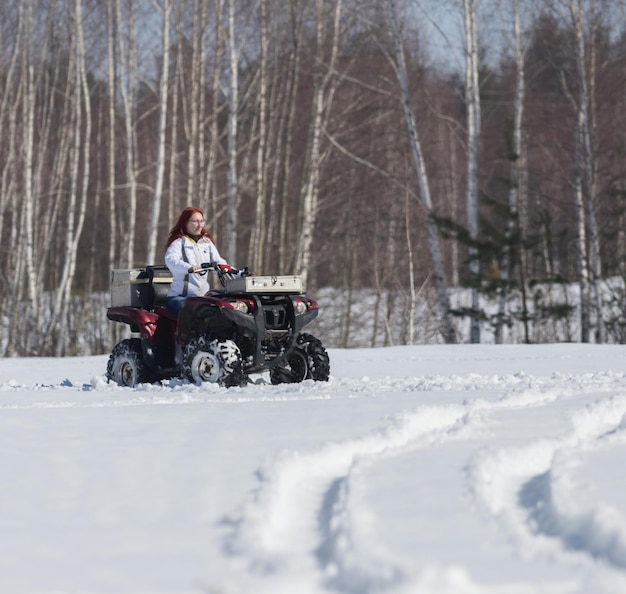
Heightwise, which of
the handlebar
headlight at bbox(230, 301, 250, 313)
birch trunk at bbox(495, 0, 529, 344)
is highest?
birch trunk at bbox(495, 0, 529, 344)

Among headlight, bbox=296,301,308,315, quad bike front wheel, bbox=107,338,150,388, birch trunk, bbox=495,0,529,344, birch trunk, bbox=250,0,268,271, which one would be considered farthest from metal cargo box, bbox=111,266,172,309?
birch trunk, bbox=250,0,268,271

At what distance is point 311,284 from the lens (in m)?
23.5

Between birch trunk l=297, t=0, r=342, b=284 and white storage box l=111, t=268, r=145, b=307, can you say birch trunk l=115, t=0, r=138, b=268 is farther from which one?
white storage box l=111, t=268, r=145, b=307

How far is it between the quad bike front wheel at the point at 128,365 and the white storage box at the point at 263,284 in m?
1.19

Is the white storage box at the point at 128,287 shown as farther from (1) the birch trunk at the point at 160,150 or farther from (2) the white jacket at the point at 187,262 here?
(1) the birch trunk at the point at 160,150

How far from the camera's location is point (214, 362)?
8375mm

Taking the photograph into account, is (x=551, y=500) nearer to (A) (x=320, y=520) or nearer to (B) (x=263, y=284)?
(A) (x=320, y=520)

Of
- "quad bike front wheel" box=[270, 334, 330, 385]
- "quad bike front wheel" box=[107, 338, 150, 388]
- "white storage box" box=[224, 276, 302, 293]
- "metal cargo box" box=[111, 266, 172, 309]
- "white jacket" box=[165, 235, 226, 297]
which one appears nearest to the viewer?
"white storage box" box=[224, 276, 302, 293]

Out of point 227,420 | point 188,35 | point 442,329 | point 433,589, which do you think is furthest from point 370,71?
point 433,589

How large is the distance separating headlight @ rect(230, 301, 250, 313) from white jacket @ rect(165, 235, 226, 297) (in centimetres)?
54

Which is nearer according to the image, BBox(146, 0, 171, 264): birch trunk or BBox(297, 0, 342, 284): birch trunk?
BBox(146, 0, 171, 264): birch trunk

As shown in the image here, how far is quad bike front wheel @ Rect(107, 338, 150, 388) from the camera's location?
912 cm

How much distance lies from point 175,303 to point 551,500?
17.7ft

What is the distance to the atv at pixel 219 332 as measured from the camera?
836 centimetres
